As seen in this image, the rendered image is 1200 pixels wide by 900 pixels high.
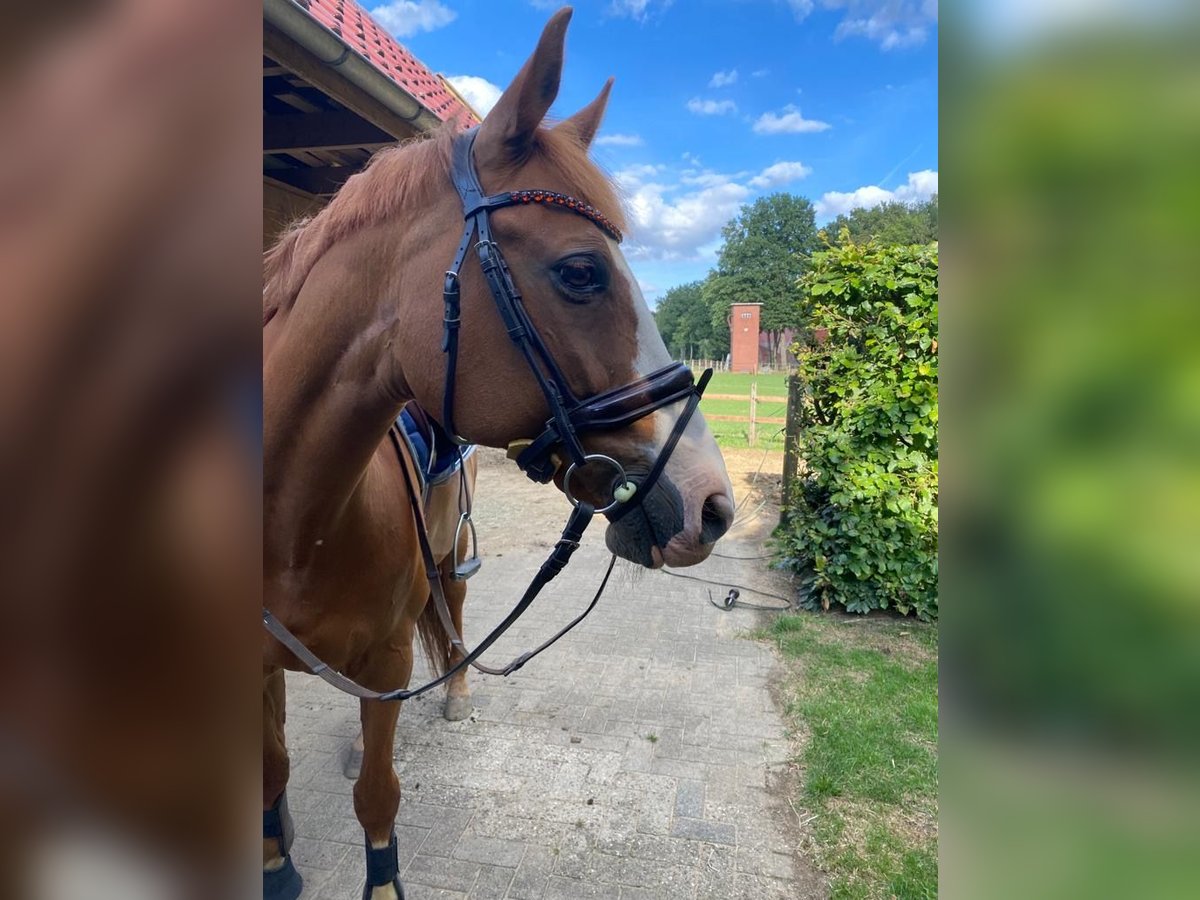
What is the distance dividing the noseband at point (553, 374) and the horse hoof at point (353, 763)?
8.48ft

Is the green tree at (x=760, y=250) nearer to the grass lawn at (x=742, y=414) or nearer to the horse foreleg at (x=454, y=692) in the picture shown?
the grass lawn at (x=742, y=414)

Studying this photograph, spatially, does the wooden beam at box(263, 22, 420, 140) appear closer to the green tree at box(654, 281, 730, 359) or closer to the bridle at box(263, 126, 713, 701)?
the bridle at box(263, 126, 713, 701)

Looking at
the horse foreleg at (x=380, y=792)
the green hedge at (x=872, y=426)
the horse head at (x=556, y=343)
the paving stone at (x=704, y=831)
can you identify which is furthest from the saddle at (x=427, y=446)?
the green hedge at (x=872, y=426)

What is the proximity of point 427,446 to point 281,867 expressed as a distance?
5.46 feet

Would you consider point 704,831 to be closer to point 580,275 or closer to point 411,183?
point 580,275

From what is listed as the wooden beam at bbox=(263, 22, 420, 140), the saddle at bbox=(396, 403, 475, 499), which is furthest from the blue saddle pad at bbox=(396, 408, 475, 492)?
the wooden beam at bbox=(263, 22, 420, 140)

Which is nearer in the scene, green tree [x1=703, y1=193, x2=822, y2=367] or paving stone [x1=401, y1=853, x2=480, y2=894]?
paving stone [x1=401, y1=853, x2=480, y2=894]

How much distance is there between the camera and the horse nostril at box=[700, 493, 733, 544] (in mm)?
1458

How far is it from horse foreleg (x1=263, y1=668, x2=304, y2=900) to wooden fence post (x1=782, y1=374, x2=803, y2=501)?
4.80 metres
